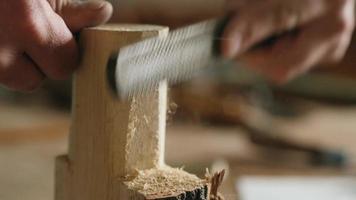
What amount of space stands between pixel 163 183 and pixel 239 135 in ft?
3.96

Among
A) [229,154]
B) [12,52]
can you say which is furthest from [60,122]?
[12,52]

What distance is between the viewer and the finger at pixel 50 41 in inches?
24.7

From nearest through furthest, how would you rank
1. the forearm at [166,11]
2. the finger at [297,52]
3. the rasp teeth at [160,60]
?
1. the rasp teeth at [160,60]
2. the finger at [297,52]
3. the forearm at [166,11]

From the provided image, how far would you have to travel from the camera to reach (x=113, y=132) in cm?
60

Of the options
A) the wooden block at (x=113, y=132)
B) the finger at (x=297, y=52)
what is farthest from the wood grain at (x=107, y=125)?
the finger at (x=297, y=52)

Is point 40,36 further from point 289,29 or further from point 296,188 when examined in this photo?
point 296,188

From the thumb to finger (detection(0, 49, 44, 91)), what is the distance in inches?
2.4

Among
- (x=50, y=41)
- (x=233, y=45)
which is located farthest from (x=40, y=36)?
(x=233, y=45)

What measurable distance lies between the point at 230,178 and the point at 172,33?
0.79 metres

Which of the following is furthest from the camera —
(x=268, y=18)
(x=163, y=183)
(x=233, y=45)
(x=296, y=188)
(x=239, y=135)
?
(x=239, y=135)

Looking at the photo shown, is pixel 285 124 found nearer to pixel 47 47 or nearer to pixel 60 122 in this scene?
pixel 60 122

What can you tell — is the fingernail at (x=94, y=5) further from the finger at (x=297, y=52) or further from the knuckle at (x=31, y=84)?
the finger at (x=297, y=52)

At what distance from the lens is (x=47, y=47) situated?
2.09ft

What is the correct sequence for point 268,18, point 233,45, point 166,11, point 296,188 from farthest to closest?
point 166,11, point 296,188, point 268,18, point 233,45
